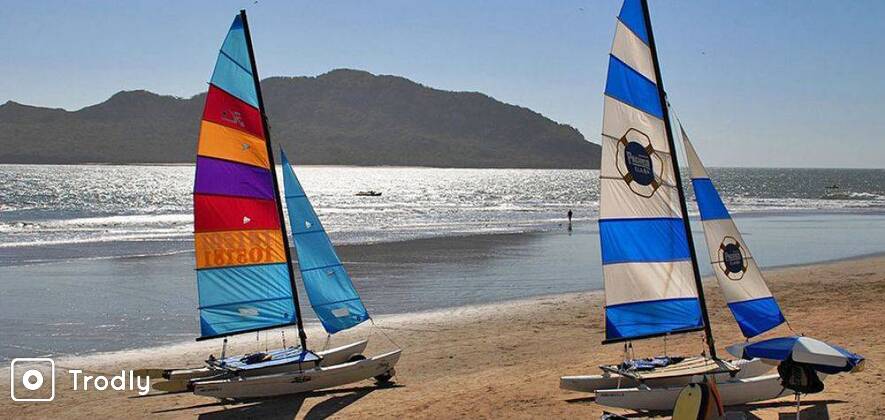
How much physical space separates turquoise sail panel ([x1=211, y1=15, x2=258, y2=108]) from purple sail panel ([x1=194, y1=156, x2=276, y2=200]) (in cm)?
120

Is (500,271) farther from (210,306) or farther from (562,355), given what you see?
(210,306)

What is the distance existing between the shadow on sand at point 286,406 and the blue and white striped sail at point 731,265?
632 cm

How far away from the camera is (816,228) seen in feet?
181

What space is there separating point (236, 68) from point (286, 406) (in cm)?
596

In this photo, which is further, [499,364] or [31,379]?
[499,364]

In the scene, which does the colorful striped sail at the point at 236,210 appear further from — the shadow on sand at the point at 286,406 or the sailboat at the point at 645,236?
the sailboat at the point at 645,236

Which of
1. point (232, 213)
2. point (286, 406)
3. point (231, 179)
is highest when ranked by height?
point (231, 179)

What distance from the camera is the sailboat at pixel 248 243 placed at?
14.6 meters

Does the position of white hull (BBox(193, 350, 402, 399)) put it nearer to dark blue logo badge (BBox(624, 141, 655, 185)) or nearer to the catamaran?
the catamaran

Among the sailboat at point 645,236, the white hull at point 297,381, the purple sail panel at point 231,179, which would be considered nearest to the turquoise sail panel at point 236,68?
the purple sail panel at point 231,179

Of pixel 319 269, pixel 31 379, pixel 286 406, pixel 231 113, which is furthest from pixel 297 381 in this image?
pixel 31 379

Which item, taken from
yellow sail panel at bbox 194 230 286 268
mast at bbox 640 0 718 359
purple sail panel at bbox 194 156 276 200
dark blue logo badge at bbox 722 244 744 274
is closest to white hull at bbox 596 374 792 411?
mast at bbox 640 0 718 359

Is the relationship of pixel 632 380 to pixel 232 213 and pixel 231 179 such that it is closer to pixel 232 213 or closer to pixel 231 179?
pixel 232 213

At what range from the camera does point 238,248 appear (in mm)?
14938
